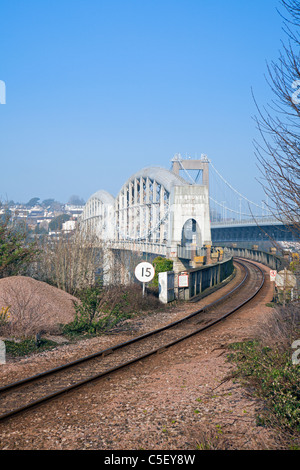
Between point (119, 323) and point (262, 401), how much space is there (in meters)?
9.02

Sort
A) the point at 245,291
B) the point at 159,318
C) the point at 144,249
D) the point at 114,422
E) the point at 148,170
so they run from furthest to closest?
the point at 148,170, the point at 144,249, the point at 245,291, the point at 159,318, the point at 114,422

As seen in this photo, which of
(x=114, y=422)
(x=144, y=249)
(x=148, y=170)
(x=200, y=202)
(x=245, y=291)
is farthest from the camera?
(x=148, y=170)

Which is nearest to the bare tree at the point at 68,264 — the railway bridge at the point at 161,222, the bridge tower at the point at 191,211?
the railway bridge at the point at 161,222

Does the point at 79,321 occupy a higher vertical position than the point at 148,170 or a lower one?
lower

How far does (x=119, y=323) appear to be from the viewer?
16.1 meters

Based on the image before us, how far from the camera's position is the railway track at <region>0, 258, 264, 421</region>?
8.16 meters

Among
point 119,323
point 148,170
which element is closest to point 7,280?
point 119,323

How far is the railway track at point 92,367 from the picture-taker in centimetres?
816

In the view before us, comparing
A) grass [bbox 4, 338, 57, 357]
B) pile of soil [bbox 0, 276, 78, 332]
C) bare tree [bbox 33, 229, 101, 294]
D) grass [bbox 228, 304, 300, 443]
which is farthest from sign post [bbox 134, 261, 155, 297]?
grass [bbox 228, 304, 300, 443]

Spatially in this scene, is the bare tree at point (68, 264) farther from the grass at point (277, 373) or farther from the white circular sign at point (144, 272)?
the grass at point (277, 373)

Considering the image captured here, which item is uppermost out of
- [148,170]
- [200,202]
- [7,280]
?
[148,170]

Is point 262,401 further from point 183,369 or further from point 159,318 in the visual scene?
point 159,318

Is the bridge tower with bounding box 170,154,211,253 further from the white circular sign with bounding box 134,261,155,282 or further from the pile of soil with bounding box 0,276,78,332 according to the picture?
the pile of soil with bounding box 0,276,78,332
